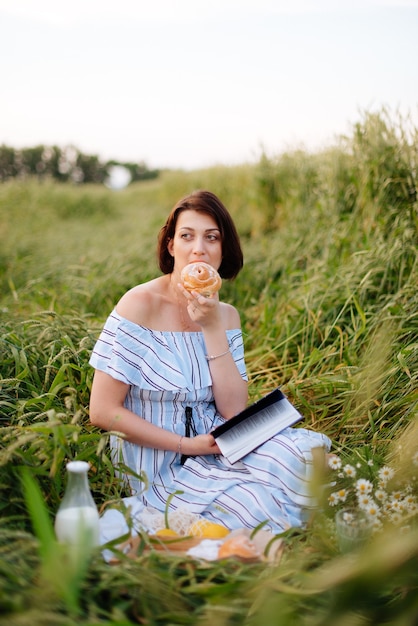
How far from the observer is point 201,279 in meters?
2.41

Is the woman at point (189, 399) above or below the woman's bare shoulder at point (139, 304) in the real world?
below

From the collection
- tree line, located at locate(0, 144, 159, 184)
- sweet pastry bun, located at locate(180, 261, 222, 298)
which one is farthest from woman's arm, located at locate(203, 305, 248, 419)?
tree line, located at locate(0, 144, 159, 184)

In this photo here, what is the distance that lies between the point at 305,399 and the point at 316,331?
57 centimetres

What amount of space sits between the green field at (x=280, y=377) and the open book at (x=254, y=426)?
362 mm

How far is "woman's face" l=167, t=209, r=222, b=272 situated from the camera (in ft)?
8.40

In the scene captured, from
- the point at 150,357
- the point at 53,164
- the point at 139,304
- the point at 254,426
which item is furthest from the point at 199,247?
the point at 53,164

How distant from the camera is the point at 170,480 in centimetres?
239

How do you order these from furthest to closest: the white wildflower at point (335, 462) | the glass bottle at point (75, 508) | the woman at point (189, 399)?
1. the woman at point (189, 399)
2. the white wildflower at point (335, 462)
3. the glass bottle at point (75, 508)

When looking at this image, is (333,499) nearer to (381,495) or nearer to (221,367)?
(381,495)

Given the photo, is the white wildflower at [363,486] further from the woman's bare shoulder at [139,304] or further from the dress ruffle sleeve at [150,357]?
the woman's bare shoulder at [139,304]

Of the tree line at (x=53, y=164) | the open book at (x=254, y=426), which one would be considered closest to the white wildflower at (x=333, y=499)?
the open book at (x=254, y=426)

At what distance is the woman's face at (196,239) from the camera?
8.40 feet

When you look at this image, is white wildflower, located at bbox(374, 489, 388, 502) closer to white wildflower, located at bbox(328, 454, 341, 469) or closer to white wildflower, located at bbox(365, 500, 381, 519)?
white wildflower, located at bbox(365, 500, 381, 519)

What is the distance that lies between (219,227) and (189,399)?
757mm
